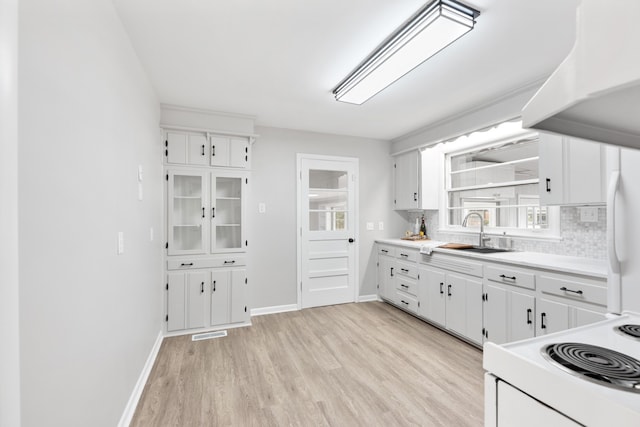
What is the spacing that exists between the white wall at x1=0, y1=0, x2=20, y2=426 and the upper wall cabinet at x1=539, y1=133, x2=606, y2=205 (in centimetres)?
297

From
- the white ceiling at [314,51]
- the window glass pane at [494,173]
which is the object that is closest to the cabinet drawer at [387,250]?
the window glass pane at [494,173]

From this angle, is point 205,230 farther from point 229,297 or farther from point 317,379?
point 317,379

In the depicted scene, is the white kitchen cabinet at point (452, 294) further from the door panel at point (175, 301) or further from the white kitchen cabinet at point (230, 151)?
the door panel at point (175, 301)

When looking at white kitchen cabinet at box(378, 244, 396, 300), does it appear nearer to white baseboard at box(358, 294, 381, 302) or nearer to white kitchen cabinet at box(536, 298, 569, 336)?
white baseboard at box(358, 294, 381, 302)

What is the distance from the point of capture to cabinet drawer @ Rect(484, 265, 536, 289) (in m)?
2.33

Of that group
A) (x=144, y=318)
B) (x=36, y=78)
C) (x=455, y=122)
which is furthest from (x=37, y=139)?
(x=455, y=122)

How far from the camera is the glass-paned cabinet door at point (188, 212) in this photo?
329 cm

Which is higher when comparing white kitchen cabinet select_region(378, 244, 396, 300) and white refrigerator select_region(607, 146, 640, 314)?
white refrigerator select_region(607, 146, 640, 314)

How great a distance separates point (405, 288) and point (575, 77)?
11.7 ft

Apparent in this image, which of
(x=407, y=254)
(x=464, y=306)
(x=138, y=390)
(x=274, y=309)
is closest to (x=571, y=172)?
(x=464, y=306)

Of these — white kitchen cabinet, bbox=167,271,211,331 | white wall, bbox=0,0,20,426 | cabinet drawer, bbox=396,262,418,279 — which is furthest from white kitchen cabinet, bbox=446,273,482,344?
white wall, bbox=0,0,20,426

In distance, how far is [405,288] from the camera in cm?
379

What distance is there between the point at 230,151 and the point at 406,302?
2937mm

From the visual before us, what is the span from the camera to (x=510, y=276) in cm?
248
